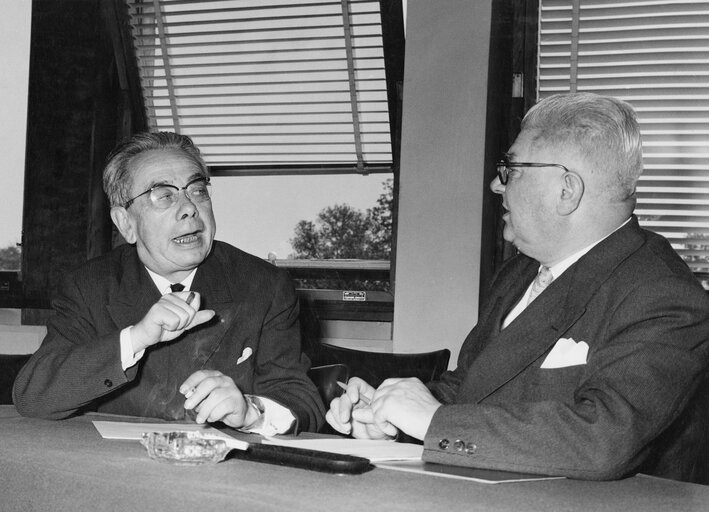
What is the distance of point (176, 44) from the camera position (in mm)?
4566

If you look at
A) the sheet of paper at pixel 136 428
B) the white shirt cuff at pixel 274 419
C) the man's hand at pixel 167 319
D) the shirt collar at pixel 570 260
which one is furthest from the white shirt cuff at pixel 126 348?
the shirt collar at pixel 570 260

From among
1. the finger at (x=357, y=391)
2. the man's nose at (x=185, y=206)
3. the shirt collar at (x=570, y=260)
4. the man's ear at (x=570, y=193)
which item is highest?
the man's ear at (x=570, y=193)

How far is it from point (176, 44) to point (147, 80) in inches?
9.9

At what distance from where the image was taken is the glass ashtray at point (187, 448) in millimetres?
1307

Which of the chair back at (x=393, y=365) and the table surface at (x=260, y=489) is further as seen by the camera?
the chair back at (x=393, y=365)

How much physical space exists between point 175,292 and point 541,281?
0.92m

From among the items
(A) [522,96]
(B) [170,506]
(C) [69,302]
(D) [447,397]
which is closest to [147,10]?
(A) [522,96]

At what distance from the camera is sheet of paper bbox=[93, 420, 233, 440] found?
1.57m

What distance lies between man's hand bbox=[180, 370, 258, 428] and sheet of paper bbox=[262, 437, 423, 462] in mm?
136

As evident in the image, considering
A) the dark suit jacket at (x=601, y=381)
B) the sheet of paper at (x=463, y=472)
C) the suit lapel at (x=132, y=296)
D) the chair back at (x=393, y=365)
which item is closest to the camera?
the sheet of paper at (x=463, y=472)

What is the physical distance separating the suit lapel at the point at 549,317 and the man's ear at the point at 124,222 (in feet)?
3.40

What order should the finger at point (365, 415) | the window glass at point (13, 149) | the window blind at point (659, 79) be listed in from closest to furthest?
the finger at point (365, 415) → the window blind at point (659, 79) → the window glass at point (13, 149)

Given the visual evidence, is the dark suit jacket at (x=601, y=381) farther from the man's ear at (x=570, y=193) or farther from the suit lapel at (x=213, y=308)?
the suit lapel at (x=213, y=308)

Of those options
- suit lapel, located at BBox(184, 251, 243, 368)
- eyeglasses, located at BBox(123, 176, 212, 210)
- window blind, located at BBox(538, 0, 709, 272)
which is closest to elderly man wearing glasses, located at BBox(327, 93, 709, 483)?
suit lapel, located at BBox(184, 251, 243, 368)
